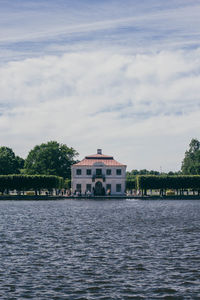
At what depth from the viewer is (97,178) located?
105 m

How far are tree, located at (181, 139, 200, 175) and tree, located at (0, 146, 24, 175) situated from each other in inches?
1934

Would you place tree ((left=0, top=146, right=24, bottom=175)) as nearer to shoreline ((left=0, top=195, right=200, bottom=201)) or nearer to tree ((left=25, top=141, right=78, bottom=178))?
tree ((left=25, top=141, right=78, bottom=178))

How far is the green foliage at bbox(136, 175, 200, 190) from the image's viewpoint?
341 ft

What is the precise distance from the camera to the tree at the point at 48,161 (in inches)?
4797

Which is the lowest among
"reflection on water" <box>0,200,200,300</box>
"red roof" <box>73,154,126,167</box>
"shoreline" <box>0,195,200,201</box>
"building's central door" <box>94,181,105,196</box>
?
"reflection on water" <box>0,200,200,300</box>

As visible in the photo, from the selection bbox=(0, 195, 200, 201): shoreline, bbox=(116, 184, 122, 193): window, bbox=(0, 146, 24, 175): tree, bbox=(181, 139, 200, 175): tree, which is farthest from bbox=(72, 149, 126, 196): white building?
bbox=(181, 139, 200, 175): tree

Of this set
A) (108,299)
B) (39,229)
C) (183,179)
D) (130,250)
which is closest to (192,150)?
(183,179)

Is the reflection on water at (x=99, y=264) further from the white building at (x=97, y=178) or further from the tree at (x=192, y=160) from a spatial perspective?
the tree at (x=192, y=160)

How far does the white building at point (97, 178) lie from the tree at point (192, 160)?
40255mm

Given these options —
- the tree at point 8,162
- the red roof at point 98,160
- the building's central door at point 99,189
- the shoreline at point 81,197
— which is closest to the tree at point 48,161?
the tree at point 8,162

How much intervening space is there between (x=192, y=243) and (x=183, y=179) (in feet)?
261

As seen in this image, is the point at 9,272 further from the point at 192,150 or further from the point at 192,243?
the point at 192,150

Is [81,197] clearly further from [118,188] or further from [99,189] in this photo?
[118,188]

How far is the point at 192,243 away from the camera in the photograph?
87.8ft
